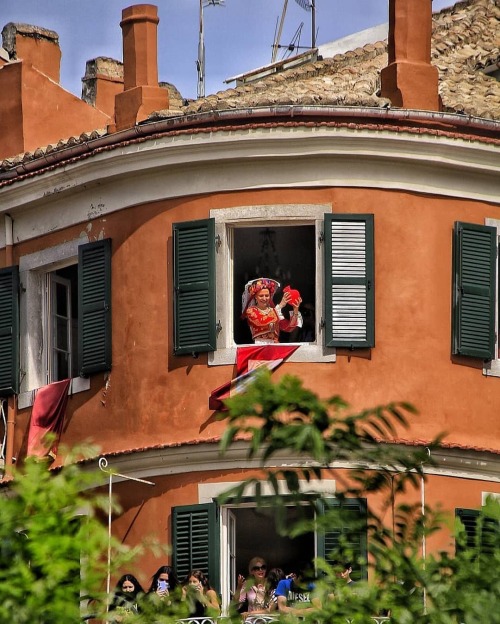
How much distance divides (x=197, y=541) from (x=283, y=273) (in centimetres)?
337

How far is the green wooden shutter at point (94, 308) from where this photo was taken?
3269 cm

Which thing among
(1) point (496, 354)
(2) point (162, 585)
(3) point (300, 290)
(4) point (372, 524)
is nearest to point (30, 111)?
(3) point (300, 290)

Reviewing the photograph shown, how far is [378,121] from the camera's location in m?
31.8

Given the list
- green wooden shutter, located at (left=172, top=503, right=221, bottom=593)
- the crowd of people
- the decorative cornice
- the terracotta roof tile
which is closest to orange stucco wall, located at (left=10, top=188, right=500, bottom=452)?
the decorative cornice

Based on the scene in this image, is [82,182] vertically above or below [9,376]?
above

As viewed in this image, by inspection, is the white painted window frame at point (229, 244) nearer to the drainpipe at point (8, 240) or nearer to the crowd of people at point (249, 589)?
the crowd of people at point (249, 589)

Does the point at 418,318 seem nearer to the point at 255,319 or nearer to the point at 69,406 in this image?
the point at 255,319

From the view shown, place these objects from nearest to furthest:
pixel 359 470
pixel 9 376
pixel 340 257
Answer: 1. pixel 359 470
2. pixel 340 257
3. pixel 9 376

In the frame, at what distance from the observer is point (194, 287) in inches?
1256

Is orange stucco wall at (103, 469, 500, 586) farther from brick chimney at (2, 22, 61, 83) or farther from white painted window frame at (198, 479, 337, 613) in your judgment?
brick chimney at (2, 22, 61, 83)

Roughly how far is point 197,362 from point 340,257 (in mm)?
2018

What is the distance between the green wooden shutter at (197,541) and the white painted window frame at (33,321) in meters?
3.25

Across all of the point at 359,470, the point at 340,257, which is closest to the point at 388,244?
the point at 340,257

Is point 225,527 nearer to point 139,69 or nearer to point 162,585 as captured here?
point 162,585
